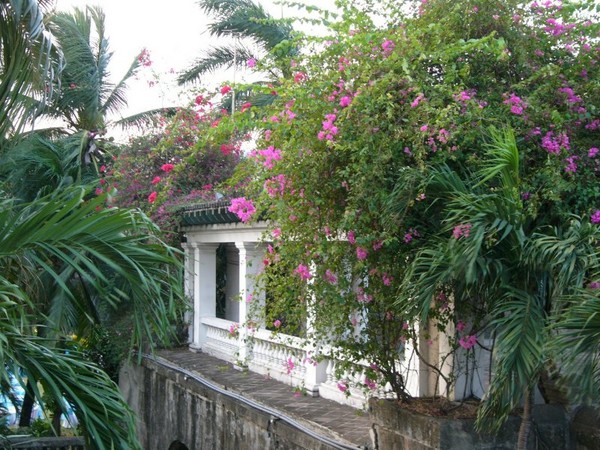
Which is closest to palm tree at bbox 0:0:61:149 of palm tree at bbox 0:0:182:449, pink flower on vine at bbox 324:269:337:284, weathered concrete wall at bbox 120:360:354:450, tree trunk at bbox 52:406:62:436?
palm tree at bbox 0:0:182:449

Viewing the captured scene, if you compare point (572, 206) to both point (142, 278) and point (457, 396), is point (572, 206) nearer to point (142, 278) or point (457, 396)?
point (457, 396)

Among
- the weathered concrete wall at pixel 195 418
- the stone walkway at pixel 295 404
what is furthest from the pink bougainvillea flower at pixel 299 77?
the weathered concrete wall at pixel 195 418

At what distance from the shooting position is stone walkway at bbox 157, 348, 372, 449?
7.34 meters

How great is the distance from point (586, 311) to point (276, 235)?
2949mm

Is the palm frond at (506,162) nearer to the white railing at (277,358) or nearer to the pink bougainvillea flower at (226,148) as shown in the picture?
the white railing at (277,358)

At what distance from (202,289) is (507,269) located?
29.6ft

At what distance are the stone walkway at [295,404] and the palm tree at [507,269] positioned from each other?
1849 mm

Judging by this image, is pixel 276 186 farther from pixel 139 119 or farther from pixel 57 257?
pixel 139 119

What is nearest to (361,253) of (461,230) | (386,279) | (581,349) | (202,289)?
(386,279)

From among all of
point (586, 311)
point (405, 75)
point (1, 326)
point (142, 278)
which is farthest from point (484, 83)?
point (1, 326)

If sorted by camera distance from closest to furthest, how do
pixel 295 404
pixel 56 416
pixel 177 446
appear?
pixel 295 404
pixel 56 416
pixel 177 446

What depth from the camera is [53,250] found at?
431 cm

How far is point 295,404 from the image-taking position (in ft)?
28.8

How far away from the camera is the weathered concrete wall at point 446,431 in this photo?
5625 millimetres
